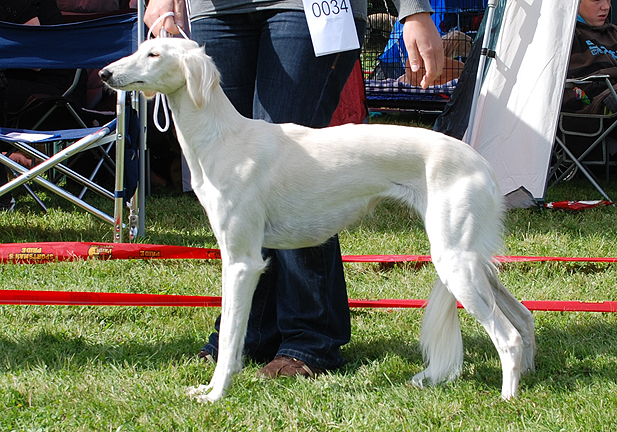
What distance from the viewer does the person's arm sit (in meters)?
2.19

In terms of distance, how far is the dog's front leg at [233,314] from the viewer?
2.23 m

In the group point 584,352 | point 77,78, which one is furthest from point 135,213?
point 584,352

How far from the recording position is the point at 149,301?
295 centimetres

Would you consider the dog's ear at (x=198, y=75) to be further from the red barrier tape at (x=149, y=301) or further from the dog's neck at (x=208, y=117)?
the red barrier tape at (x=149, y=301)

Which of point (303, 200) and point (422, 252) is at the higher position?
point (303, 200)

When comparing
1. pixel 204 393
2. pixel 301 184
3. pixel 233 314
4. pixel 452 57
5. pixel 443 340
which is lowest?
pixel 204 393

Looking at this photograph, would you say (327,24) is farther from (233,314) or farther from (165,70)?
(233,314)

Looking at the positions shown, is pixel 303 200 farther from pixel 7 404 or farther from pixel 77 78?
pixel 77 78

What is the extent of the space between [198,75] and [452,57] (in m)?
6.27

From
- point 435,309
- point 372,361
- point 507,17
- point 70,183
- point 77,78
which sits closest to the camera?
point 435,309

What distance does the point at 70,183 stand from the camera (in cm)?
650

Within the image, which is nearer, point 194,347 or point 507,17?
point 194,347

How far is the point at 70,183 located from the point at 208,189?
475 cm

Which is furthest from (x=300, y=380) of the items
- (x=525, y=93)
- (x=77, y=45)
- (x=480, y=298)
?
(x=525, y=93)
